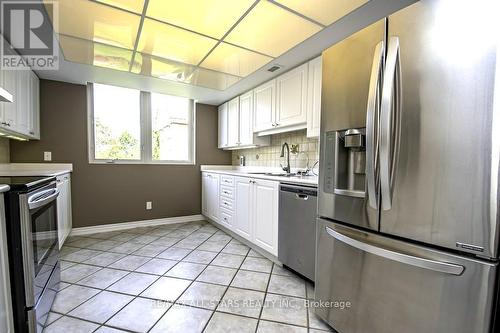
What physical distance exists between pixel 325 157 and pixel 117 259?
2.38 meters


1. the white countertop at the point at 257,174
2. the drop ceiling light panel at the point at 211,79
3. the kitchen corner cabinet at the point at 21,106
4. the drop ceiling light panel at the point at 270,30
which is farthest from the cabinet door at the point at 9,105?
the white countertop at the point at 257,174

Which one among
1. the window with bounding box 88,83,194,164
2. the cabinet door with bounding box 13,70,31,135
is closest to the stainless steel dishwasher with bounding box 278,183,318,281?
the window with bounding box 88,83,194,164

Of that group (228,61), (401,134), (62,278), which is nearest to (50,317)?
(62,278)

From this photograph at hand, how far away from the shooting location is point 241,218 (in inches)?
112

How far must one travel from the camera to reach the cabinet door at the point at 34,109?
2.68m

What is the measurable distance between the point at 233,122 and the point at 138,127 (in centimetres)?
156

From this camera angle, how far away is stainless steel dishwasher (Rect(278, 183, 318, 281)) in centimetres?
185

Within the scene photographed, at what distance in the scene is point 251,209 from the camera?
2.65 meters

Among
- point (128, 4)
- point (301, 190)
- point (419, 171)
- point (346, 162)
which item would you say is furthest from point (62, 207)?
point (419, 171)

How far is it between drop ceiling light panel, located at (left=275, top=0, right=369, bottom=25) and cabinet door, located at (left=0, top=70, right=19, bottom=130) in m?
2.55

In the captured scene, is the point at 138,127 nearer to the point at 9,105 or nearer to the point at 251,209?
the point at 9,105

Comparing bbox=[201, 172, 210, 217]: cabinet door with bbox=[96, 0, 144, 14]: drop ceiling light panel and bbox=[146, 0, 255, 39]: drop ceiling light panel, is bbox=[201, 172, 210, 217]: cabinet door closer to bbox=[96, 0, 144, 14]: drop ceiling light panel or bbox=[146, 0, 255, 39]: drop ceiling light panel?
bbox=[146, 0, 255, 39]: drop ceiling light panel

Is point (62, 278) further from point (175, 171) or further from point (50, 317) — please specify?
point (175, 171)

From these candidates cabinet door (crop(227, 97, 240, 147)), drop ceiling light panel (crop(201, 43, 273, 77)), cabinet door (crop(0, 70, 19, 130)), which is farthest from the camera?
cabinet door (crop(227, 97, 240, 147))
